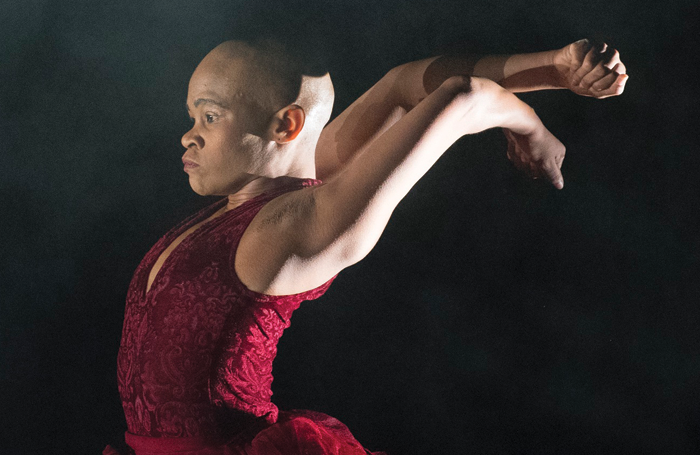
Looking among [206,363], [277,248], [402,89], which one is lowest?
[206,363]

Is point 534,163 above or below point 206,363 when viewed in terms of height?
above

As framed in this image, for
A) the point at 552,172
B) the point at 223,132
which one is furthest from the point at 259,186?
the point at 552,172

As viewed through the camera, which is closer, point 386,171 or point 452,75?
point 386,171

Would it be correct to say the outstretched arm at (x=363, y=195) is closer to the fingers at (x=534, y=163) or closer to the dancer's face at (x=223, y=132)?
the dancer's face at (x=223, y=132)

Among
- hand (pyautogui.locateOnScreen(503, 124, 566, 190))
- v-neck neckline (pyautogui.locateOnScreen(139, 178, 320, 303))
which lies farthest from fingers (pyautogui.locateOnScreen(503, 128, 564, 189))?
v-neck neckline (pyautogui.locateOnScreen(139, 178, 320, 303))

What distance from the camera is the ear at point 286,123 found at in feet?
4.39

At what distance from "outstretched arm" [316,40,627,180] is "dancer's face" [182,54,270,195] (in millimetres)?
258

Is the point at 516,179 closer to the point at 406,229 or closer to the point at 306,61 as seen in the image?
the point at 406,229

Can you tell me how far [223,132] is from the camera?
1324 mm

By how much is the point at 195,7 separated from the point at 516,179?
1.00 metres

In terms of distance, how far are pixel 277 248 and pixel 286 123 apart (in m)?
0.26

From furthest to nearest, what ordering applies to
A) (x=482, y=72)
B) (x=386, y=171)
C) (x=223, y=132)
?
1. (x=482, y=72)
2. (x=223, y=132)
3. (x=386, y=171)

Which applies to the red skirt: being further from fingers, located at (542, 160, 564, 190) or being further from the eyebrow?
fingers, located at (542, 160, 564, 190)

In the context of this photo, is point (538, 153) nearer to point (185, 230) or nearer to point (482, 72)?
point (482, 72)
